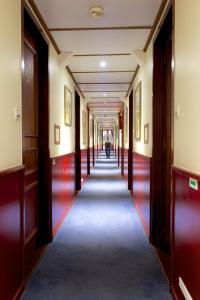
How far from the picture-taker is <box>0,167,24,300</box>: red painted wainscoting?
221cm

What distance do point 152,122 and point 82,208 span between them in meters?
2.65

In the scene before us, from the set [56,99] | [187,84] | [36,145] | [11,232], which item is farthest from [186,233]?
[56,99]

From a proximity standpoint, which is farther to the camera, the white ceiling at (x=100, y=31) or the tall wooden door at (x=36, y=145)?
the tall wooden door at (x=36, y=145)

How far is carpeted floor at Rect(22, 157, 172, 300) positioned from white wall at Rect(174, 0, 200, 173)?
1.19 meters

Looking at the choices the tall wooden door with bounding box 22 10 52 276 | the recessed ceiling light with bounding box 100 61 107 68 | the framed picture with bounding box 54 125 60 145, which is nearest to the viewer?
the tall wooden door with bounding box 22 10 52 276

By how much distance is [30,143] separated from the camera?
3.66m

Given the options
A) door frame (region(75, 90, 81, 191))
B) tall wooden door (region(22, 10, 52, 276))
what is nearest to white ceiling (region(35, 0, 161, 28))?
tall wooden door (region(22, 10, 52, 276))

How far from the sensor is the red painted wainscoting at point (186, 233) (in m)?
2.00

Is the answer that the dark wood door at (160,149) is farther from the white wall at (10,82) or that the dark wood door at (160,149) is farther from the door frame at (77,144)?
the door frame at (77,144)

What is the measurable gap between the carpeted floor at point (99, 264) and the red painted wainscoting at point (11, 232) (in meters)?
0.27

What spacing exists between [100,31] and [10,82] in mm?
1986

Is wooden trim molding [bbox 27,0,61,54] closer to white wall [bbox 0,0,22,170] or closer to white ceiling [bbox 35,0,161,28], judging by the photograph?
white ceiling [bbox 35,0,161,28]

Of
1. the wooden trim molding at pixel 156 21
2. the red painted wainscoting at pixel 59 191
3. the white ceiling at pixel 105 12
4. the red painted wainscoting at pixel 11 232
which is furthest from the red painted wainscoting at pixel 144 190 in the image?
the red painted wainscoting at pixel 11 232

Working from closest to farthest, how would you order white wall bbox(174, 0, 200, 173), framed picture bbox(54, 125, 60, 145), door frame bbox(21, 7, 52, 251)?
white wall bbox(174, 0, 200, 173) < door frame bbox(21, 7, 52, 251) < framed picture bbox(54, 125, 60, 145)
